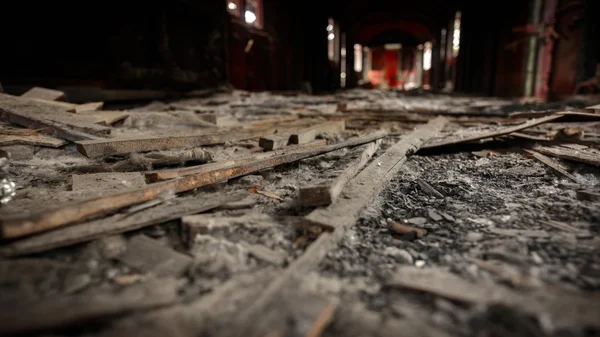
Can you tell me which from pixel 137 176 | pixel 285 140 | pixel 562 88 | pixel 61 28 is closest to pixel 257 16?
pixel 61 28

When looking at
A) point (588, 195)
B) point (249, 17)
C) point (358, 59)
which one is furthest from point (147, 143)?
point (358, 59)

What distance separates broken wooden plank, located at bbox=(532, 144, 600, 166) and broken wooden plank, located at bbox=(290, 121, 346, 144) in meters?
2.07

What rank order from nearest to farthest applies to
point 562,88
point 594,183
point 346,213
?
point 346,213
point 594,183
point 562,88

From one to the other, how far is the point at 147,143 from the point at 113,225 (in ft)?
4.66

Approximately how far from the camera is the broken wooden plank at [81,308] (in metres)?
0.96

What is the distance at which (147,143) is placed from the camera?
2.80 m

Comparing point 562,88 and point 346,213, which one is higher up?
point 562,88

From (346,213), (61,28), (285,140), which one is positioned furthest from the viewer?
(61,28)

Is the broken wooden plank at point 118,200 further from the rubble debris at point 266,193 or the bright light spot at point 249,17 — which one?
the bright light spot at point 249,17

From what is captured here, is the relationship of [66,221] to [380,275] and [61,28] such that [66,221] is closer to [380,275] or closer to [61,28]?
[380,275]

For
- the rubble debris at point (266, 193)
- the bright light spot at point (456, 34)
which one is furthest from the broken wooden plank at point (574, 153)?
the bright light spot at point (456, 34)

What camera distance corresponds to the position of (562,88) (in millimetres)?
8531

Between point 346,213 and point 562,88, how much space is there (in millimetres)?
9668

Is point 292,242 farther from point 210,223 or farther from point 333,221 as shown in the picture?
point 210,223
